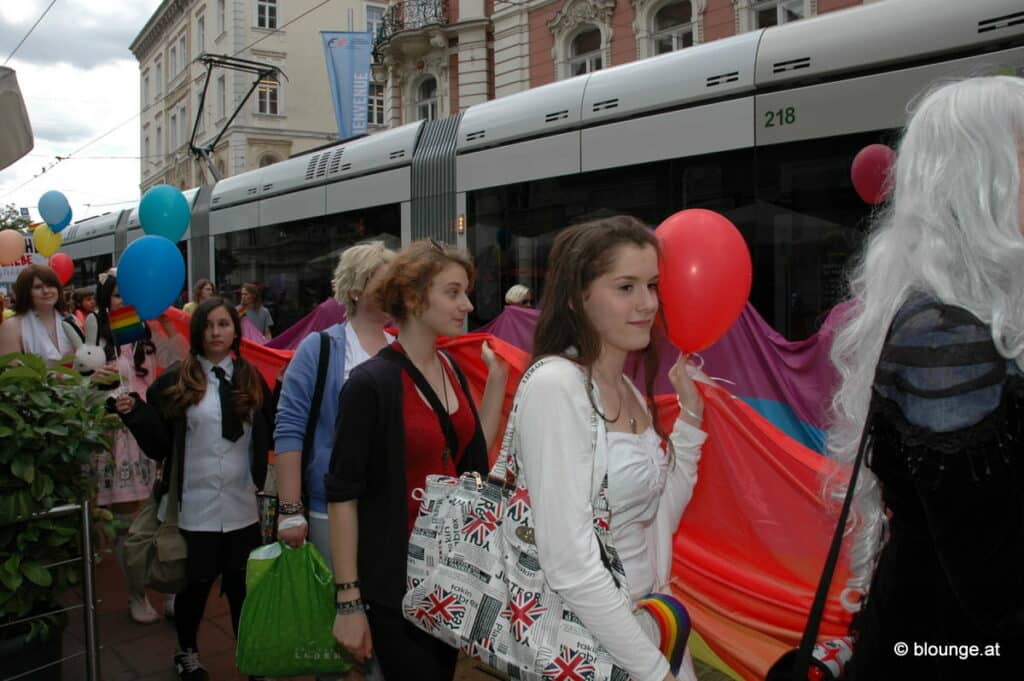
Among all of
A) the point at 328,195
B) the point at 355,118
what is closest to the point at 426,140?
the point at 328,195

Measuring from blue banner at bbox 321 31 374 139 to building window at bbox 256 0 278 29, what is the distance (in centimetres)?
2107

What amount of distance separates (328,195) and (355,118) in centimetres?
1050

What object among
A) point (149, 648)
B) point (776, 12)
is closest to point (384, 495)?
point (149, 648)

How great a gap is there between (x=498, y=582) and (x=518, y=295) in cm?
549

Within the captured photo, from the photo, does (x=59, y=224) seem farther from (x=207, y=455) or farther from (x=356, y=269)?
(x=356, y=269)

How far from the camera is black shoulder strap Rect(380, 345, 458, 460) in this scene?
2.35 meters

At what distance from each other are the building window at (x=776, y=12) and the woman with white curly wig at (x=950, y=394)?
15865 mm

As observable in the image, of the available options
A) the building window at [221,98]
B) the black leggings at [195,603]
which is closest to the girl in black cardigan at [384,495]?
the black leggings at [195,603]

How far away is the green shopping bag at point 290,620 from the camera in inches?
96.9

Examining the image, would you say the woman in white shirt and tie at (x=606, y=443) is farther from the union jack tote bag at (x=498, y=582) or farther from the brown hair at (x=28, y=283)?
the brown hair at (x=28, y=283)

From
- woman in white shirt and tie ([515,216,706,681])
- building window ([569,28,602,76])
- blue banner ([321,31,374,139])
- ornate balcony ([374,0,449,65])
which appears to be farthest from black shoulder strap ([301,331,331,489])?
ornate balcony ([374,0,449,65])

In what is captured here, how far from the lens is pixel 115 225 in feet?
53.2

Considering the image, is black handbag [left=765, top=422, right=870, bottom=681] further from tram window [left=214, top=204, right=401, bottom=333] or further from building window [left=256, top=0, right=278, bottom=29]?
building window [left=256, top=0, right=278, bottom=29]

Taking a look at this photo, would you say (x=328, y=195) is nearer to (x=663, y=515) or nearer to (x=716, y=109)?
(x=716, y=109)
